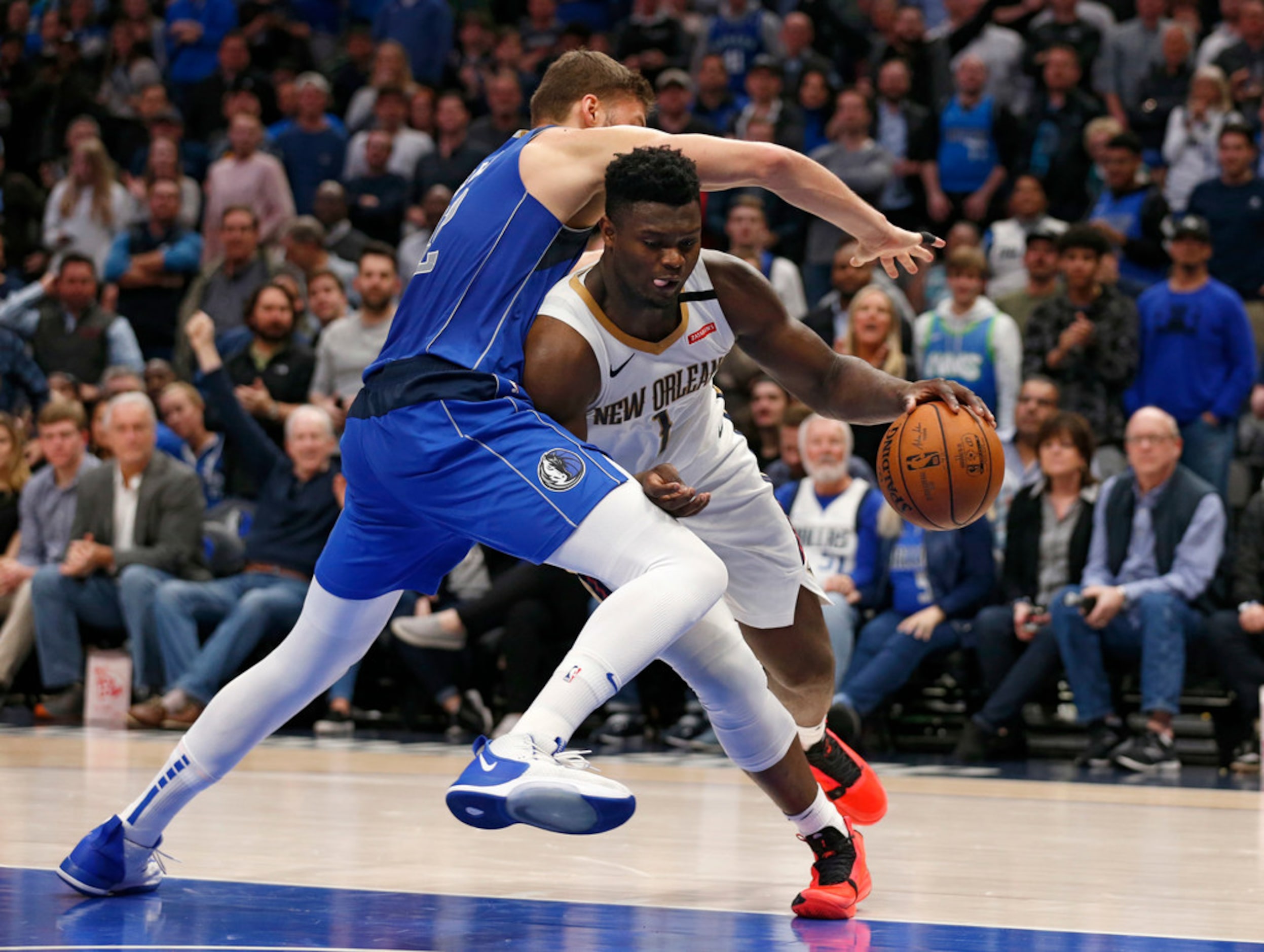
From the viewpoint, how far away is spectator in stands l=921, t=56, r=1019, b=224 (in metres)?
10.7

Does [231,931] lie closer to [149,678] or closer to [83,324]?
[149,678]

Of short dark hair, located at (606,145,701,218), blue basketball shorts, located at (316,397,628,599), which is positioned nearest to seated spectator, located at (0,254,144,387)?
blue basketball shorts, located at (316,397,628,599)

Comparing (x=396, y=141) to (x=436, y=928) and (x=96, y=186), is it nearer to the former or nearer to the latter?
(x=96, y=186)

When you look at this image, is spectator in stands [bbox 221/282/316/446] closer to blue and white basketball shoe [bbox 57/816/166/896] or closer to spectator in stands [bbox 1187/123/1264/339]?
spectator in stands [bbox 1187/123/1264/339]

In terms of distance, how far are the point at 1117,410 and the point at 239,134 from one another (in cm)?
634

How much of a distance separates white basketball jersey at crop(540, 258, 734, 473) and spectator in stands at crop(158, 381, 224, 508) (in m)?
6.00

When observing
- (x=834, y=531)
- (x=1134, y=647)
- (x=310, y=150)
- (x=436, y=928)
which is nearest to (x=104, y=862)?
(x=436, y=928)

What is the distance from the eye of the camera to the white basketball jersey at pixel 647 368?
354 centimetres

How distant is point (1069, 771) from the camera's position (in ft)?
23.4

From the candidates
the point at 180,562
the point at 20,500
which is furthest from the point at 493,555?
the point at 20,500

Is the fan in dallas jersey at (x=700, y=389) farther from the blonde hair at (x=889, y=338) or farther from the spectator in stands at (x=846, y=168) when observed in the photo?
the spectator in stands at (x=846, y=168)

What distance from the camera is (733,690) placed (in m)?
3.49

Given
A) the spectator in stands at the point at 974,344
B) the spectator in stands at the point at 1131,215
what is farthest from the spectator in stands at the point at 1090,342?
the spectator in stands at the point at 1131,215

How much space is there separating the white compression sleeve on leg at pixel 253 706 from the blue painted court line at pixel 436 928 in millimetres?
214
